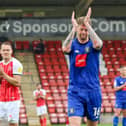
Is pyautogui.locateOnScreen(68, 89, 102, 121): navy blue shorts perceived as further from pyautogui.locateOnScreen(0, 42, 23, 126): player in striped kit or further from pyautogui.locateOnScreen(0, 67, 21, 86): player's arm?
pyautogui.locateOnScreen(0, 42, 23, 126): player in striped kit

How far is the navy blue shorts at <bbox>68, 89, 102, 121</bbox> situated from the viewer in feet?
24.1

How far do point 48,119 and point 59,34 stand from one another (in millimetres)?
4377

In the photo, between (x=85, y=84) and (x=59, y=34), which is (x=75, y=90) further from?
(x=59, y=34)

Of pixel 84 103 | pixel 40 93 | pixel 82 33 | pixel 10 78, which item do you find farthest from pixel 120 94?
pixel 82 33

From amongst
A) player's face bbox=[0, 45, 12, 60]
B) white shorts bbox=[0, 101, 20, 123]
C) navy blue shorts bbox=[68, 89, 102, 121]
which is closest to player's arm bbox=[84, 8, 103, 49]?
navy blue shorts bbox=[68, 89, 102, 121]

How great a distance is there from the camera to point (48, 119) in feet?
68.7

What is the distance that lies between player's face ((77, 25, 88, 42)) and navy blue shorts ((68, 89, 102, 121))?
2.43 feet

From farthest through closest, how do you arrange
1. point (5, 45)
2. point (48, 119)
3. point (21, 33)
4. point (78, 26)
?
point (21, 33) < point (48, 119) < point (5, 45) < point (78, 26)

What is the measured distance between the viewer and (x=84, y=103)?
747 centimetres

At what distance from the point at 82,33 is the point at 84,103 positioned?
1019 millimetres

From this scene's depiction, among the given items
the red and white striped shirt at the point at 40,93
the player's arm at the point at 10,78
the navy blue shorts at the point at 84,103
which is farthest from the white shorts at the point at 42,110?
the navy blue shorts at the point at 84,103

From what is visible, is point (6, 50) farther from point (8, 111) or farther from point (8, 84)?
point (8, 111)

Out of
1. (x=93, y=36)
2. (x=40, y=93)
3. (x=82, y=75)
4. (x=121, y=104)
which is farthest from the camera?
(x=40, y=93)

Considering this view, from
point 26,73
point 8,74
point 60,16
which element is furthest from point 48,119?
point 8,74
